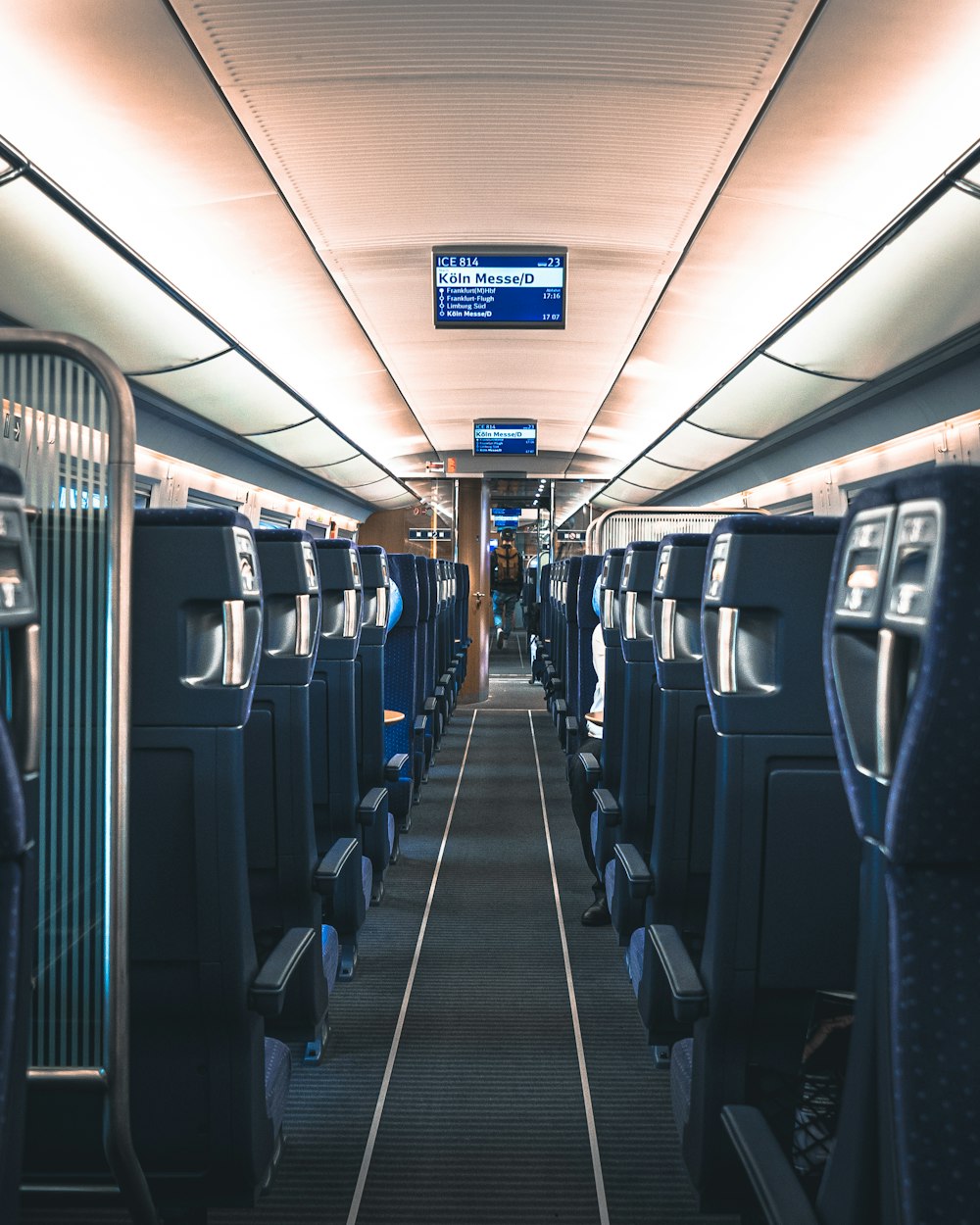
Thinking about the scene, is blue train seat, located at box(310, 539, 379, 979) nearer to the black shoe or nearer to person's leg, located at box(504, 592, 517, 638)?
the black shoe

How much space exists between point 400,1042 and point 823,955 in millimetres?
1968

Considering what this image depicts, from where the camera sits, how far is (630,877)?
3076 millimetres

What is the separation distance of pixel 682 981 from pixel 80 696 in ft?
4.65

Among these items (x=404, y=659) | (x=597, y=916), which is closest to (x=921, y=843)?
(x=597, y=916)

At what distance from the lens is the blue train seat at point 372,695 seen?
4.63 m

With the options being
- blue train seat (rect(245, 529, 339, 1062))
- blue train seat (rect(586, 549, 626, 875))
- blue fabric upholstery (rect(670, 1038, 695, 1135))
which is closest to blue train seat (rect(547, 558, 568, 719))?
blue train seat (rect(586, 549, 626, 875))

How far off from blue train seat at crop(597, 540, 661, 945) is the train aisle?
558 millimetres

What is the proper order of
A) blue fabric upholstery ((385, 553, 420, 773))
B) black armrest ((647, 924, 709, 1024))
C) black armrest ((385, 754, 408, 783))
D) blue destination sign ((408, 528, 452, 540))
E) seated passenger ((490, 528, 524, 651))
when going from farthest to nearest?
seated passenger ((490, 528, 524, 651))
blue destination sign ((408, 528, 452, 540))
blue fabric upholstery ((385, 553, 420, 773))
black armrest ((385, 754, 408, 783))
black armrest ((647, 924, 709, 1024))

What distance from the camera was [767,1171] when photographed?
1410mm

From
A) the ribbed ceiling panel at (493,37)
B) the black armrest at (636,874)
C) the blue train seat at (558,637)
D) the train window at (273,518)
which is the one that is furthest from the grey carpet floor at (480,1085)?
the train window at (273,518)

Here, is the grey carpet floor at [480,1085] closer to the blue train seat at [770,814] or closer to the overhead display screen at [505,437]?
the blue train seat at [770,814]

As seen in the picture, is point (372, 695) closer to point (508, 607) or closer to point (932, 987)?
point (932, 987)

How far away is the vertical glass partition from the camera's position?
70.7 inches

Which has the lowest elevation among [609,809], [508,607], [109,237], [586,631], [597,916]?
[597,916]
